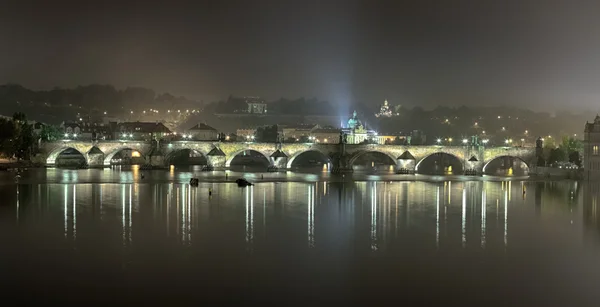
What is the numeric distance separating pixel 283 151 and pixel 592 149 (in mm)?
33241

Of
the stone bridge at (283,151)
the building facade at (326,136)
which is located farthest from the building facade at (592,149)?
the building facade at (326,136)

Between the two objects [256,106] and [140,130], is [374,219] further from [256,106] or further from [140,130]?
[256,106]

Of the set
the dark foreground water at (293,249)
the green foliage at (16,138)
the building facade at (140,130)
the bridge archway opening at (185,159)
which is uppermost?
the building facade at (140,130)

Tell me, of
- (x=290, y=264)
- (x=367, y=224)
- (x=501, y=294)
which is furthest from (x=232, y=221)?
(x=501, y=294)

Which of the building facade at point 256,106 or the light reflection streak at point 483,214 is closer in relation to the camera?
the light reflection streak at point 483,214

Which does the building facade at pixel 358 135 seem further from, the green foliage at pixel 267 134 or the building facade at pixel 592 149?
the building facade at pixel 592 149

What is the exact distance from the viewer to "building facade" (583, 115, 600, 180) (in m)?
52.3

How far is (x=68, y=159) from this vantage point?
73.7m

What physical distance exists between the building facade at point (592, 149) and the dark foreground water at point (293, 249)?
15150 mm

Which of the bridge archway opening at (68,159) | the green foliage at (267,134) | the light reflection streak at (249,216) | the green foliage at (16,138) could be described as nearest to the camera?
the light reflection streak at (249,216)

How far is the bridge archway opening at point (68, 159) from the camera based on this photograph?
64.8 meters

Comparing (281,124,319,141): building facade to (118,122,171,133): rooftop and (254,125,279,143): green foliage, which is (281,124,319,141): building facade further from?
(118,122,171,133): rooftop

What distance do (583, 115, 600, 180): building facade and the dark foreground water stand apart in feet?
49.7

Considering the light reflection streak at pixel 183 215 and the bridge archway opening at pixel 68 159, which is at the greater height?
the bridge archway opening at pixel 68 159
